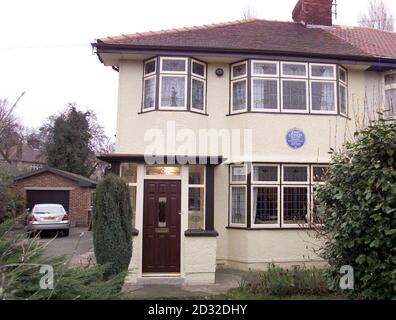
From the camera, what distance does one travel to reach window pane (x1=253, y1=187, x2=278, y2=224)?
11914 mm

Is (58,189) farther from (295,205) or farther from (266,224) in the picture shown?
(295,205)

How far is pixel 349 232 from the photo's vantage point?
204 inches

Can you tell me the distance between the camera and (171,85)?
12.0m

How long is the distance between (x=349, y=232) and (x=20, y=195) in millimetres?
22596

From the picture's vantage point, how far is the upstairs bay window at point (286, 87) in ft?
40.3

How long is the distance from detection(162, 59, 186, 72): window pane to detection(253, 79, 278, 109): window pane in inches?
82.2

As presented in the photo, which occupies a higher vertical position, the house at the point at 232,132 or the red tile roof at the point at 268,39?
the red tile roof at the point at 268,39

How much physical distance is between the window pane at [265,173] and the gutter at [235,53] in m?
3.18

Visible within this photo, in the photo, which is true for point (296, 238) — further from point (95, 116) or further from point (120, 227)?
point (95, 116)

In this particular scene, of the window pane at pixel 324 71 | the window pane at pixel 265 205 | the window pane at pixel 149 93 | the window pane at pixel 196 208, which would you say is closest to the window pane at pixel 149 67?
the window pane at pixel 149 93

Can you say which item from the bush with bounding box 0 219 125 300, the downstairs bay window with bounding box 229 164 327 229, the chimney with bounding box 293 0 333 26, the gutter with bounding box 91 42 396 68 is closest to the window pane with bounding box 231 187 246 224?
the downstairs bay window with bounding box 229 164 327 229

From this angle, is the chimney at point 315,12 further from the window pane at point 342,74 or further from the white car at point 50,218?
the white car at point 50,218

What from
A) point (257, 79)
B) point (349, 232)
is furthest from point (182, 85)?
point (349, 232)
